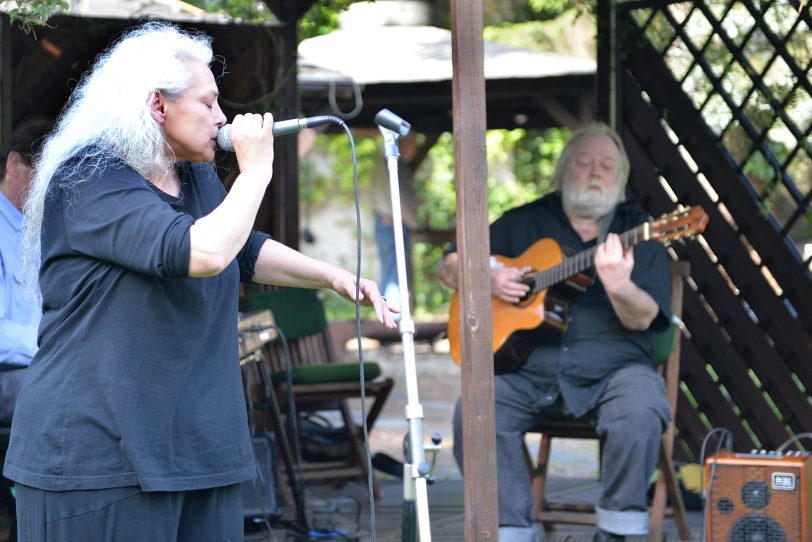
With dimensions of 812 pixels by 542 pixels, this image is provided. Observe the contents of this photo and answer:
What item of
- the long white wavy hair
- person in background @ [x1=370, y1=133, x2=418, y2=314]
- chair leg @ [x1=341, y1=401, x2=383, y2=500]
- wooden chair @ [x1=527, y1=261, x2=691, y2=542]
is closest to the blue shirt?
the long white wavy hair

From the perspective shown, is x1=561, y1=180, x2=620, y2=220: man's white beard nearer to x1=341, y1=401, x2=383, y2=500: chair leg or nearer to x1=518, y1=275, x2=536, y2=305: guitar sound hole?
x1=518, y1=275, x2=536, y2=305: guitar sound hole

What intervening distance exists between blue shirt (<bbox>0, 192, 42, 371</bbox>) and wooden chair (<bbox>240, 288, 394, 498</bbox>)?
1521 millimetres

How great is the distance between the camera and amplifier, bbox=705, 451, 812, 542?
3678 millimetres

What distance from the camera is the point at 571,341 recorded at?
168 inches

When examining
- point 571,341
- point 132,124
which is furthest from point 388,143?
point 571,341

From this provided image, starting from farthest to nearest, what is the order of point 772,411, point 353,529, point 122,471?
point 772,411 → point 353,529 → point 122,471

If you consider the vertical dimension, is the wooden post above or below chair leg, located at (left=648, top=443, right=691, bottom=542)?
above

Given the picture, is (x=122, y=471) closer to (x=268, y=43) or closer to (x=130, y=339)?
(x=130, y=339)

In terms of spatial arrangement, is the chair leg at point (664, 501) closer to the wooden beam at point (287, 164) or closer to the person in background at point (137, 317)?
the wooden beam at point (287, 164)

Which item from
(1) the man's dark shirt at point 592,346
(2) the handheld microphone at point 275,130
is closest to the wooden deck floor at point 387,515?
Answer: (1) the man's dark shirt at point 592,346

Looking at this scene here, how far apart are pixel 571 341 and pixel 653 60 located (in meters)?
1.72

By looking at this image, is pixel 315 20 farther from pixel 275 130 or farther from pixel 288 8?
pixel 275 130

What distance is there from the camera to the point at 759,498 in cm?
374

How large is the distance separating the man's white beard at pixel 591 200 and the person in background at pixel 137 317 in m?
2.30
